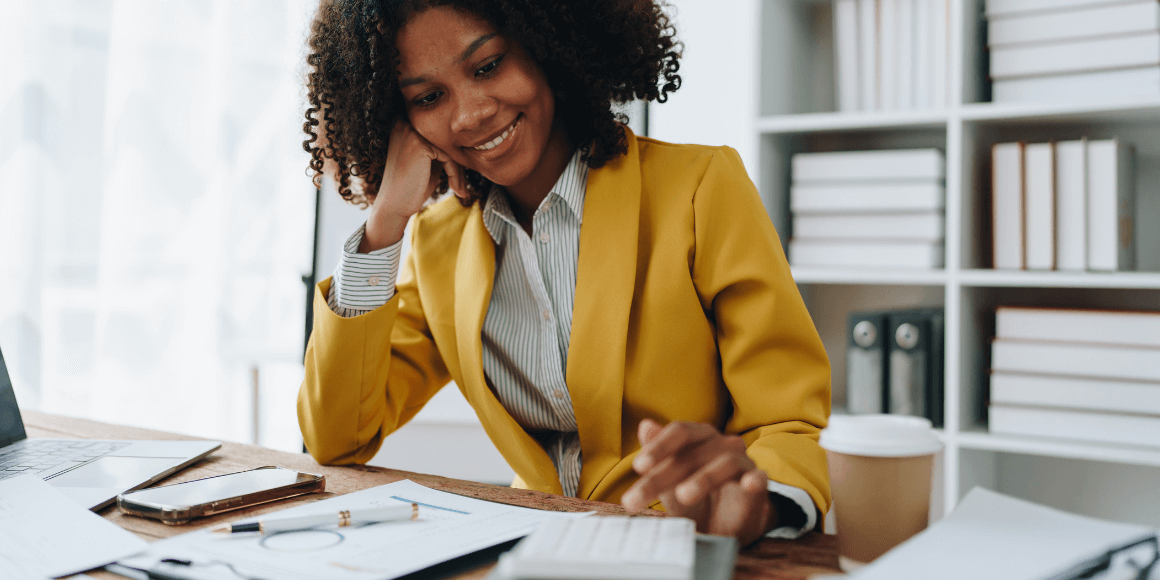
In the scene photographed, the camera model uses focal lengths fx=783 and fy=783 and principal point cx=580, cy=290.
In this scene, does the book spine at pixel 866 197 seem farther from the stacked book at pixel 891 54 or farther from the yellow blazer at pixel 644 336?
the yellow blazer at pixel 644 336

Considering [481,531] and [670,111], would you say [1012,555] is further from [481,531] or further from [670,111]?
[670,111]

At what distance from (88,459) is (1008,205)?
5.70 ft

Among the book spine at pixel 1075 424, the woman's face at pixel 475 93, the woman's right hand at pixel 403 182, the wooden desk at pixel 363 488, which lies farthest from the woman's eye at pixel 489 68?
the book spine at pixel 1075 424

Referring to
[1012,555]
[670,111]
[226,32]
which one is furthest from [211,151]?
[1012,555]

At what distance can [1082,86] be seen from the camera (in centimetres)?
163

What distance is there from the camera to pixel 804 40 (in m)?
2.11

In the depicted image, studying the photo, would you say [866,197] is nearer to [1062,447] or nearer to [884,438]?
[1062,447]

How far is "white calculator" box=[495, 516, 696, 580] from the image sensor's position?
46 cm

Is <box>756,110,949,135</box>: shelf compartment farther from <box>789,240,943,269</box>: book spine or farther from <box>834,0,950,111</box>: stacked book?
<box>789,240,943,269</box>: book spine

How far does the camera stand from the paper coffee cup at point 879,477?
52 centimetres

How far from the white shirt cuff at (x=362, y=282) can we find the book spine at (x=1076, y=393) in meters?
1.33

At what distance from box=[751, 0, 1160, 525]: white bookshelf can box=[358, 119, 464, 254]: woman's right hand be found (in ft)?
3.10

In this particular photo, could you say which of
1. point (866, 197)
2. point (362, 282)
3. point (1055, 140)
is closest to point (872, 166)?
point (866, 197)

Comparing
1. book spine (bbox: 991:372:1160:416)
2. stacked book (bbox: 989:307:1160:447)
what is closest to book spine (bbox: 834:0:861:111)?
stacked book (bbox: 989:307:1160:447)
